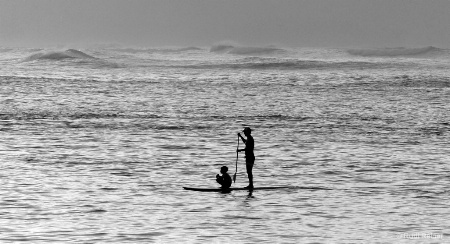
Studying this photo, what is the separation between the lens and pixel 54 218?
1656 cm

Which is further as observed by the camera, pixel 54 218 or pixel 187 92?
pixel 187 92

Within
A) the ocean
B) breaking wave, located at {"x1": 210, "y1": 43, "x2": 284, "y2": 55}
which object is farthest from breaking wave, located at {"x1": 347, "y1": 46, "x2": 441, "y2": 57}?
the ocean

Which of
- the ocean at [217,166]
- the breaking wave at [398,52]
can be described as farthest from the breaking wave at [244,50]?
the ocean at [217,166]

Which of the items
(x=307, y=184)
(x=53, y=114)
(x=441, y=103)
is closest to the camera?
(x=307, y=184)

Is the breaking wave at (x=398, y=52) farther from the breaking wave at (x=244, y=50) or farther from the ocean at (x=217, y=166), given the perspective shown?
the ocean at (x=217, y=166)

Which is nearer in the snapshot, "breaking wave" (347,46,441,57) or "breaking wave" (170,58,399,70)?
"breaking wave" (170,58,399,70)

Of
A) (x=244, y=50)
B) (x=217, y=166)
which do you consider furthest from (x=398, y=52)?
(x=217, y=166)

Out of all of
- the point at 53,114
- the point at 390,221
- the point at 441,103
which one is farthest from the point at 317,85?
the point at 390,221

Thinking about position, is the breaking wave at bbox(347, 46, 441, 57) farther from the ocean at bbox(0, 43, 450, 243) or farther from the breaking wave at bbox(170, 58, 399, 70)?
the ocean at bbox(0, 43, 450, 243)

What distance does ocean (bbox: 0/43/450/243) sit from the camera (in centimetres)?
1610

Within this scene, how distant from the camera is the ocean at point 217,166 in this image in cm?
1610

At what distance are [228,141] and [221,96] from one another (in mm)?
24457

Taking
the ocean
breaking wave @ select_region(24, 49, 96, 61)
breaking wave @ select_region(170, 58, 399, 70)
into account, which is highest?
breaking wave @ select_region(24, 49, 96, 61)

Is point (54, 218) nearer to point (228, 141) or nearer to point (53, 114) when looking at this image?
point (228, 141)
